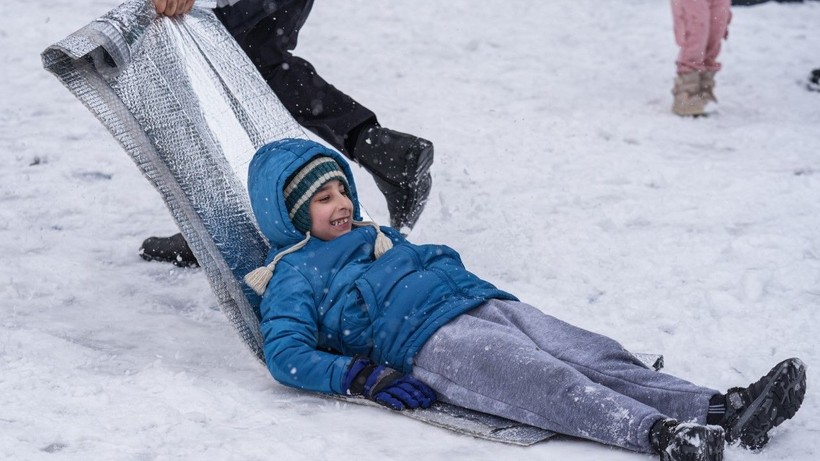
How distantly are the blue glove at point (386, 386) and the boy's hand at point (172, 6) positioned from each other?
1.71 meters

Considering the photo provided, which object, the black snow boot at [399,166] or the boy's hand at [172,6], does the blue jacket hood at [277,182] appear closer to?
the black snow boot at [399,166]

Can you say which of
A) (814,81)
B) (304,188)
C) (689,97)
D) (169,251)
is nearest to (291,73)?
(169,251)

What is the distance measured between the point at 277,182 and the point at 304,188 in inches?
3.6

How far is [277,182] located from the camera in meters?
3.38

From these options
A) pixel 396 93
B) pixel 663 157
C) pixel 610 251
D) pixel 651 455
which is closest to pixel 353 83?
pixel 396 93

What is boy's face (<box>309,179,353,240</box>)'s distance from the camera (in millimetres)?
3400

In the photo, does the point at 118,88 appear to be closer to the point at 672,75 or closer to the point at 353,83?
the point at 353,83

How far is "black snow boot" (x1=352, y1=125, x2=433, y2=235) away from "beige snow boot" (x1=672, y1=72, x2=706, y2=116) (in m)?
2.82

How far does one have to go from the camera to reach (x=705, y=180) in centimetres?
539

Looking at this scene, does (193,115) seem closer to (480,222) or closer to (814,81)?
(480,222)

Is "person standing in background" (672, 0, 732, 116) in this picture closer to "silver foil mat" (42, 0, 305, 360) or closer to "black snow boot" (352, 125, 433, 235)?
"black snow boot" (352, 125, 433, 235)

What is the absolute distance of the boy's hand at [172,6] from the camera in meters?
3.92

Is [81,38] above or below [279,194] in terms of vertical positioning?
above

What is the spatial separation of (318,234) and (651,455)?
133cm
